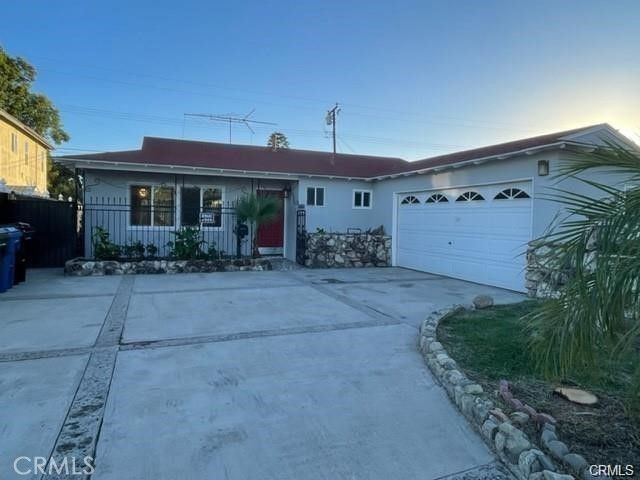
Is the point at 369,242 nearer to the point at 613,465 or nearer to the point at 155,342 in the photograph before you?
the point at 155,342

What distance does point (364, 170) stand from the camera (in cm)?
1498

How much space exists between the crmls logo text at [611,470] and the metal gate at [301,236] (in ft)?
33.5

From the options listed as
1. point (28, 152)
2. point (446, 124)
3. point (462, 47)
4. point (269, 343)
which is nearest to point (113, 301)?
point (269, 343)

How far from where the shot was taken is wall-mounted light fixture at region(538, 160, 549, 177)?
25.9 ft

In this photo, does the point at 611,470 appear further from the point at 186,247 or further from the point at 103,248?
the point at 103,248

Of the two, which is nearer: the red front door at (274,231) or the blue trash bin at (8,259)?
the blue trash bin at (8,259)

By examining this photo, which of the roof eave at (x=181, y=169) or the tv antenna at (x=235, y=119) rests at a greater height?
the tv antenna at (x=235, y=119)

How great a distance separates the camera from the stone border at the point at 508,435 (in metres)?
2.29

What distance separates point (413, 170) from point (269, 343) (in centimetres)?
847

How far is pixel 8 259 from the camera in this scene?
755 cm

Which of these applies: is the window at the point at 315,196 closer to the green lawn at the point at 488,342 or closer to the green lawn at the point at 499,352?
the green lawn at the point at 488,342

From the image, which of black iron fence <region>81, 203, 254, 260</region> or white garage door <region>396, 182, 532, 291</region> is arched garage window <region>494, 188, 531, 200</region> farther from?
black iron fence <region>81, 203, 254, 260</region>
